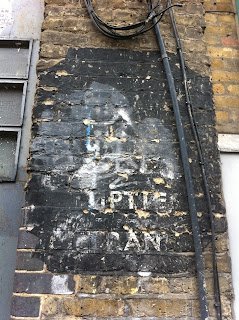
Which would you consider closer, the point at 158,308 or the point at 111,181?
the point at 158,308

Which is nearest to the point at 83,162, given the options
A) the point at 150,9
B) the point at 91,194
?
the point at 91,194

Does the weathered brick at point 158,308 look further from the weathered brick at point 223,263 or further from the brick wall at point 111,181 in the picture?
the weathered brick at point 223,263

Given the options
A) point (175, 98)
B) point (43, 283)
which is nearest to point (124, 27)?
point (175, 98)

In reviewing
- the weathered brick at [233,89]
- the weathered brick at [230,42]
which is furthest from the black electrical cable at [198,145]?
the weathered brick at [230,42]

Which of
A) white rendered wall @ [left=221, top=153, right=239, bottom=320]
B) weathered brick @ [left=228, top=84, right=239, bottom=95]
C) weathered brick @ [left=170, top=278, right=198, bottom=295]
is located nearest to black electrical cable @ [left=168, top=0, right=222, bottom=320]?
weathered brick @ [left=170, top=278, right=198, bottom=295]

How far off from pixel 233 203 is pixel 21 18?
2.71m

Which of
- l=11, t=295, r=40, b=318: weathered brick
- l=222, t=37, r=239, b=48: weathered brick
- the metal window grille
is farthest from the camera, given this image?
l=222, t=37, r=239, b=48: weathered brick

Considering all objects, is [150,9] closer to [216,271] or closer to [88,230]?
[88,230]

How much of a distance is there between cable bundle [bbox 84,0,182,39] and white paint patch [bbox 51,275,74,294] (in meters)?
1.76

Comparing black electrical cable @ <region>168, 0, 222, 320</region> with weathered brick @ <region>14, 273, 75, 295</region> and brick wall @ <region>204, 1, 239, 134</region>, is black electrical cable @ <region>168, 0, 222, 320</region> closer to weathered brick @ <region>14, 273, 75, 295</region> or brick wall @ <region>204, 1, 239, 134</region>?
brick wall @ <region>204, 1, 239, 134</region>

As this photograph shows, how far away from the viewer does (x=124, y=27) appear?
227 centimetres

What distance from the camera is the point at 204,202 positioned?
2.01 metres

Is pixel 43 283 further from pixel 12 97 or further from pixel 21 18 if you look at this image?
pixel 21 18

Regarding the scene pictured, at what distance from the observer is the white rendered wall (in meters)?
2.19
